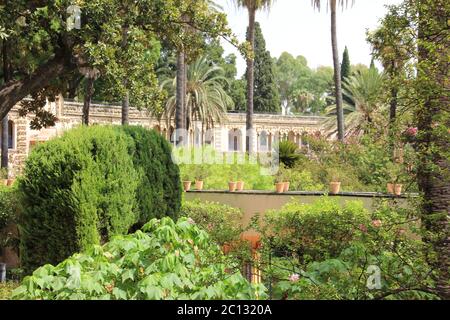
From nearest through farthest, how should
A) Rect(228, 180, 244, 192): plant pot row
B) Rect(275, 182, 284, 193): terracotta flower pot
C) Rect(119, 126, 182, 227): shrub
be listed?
Rect(119, 126, 182, 227): shrub → Rect(275, 182, 284, 193): terracotta flower pot → Rect(228, 180, 244, 192): plant pot row

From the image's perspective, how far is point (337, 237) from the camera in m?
8.66

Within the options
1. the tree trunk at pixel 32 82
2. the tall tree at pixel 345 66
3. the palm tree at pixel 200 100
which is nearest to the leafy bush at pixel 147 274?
the tree trunk at pixel 32 82

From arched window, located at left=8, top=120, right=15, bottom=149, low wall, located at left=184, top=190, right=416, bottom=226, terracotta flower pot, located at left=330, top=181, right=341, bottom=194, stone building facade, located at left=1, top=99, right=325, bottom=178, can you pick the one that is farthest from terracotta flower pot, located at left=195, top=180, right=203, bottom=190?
arched window, located at left=8, top=120, right=15, bottom=149

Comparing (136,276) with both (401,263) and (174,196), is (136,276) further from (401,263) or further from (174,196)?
(174,196)

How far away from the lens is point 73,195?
838 cm

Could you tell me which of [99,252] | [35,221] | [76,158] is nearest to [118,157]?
[76,158]

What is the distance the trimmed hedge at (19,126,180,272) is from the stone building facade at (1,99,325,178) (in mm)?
17356

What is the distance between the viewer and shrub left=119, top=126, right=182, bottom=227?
966 centimetres

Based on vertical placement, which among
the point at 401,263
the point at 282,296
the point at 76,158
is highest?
the point at 76,158

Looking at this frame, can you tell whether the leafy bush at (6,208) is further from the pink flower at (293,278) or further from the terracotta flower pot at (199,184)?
the pink flower at (293,278)

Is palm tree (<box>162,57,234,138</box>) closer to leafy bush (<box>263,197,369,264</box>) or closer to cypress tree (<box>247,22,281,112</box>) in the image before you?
cypress tree (<box>247,22,281,112</box>)

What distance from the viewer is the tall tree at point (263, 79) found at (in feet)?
140
